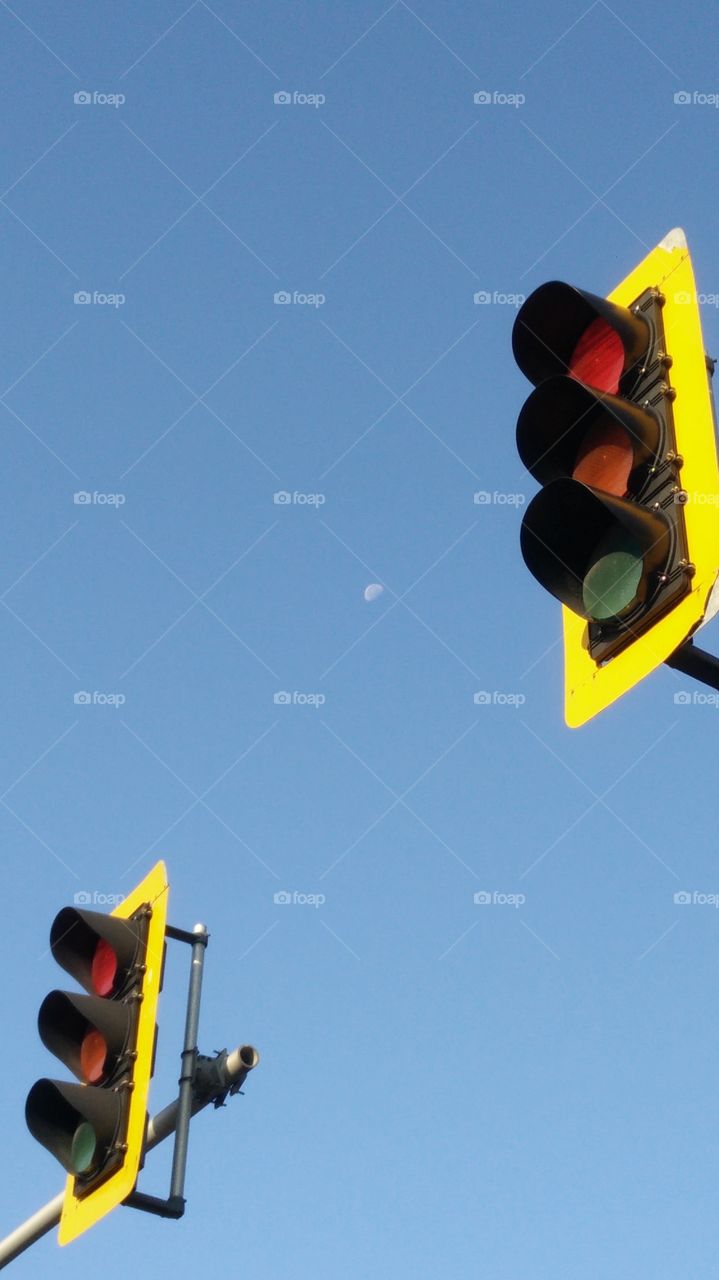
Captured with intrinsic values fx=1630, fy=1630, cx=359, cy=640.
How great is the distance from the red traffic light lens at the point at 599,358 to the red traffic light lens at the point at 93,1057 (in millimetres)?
2712

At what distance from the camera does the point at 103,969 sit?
5.42 meters

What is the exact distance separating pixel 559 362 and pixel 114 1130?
282cm

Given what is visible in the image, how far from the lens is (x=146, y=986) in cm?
521

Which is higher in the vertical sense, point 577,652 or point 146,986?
point 577,652

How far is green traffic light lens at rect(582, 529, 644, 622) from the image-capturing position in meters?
3.42

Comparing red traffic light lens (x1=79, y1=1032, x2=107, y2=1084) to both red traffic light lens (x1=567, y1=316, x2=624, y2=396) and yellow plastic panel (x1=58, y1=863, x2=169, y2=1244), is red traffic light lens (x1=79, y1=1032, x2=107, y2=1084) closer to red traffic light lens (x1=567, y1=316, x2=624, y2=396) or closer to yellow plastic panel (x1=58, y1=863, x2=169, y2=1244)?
yellow plastic panel (x1=58, y1=863, x2=169, y2=1244)

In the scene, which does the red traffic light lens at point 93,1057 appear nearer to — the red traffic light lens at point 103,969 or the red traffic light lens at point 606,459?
the red traffic light lens at point 103,969

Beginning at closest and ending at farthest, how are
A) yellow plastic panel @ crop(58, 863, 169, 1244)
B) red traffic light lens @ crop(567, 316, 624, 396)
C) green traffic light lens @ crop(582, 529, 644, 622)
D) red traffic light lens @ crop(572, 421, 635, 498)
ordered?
green traffic light lens @ crop(582, 529, 644, 622), red traffic light lens @ crop(572, 421, 635, 498), red traffic light lens @ crop(567, 316, 624, 396), yellow plastic panel @ crop(58, 863, 169, 1244)

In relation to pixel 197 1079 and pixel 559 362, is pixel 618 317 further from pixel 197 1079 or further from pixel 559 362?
pixel 197 1079

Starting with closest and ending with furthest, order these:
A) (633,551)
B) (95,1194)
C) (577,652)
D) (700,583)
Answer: (700,583), (633,551), (577,652), (95,1194)

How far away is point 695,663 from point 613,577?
1.08 feet

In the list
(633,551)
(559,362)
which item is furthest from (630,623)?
(559,362)

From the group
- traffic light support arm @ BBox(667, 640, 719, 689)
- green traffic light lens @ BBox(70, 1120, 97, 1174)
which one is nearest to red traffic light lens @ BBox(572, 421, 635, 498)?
traffic light support arm @ BBox(667, 640, 719, 689)
